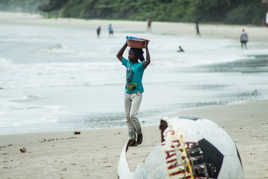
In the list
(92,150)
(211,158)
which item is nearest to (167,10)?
(92,150)

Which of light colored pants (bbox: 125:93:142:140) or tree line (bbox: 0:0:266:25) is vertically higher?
light colored pants (bbox: 125:93:142:140)

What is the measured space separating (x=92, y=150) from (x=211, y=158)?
4.24 m

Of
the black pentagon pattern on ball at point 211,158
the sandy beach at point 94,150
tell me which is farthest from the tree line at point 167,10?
the black pentagon pattern on ball at point 211,158

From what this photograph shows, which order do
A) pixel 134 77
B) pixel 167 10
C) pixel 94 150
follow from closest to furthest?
pixel 134 77 < pixel 94 150 < pixel 167 10

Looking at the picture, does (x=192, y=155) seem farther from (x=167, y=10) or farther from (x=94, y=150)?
(x=167, y=10)

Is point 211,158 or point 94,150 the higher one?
point 211,158

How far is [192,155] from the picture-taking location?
4.54 m

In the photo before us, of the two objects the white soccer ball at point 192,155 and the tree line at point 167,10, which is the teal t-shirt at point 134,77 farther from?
the tree line at point 167,10

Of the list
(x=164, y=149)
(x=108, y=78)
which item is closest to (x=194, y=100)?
(x=108, y=78)

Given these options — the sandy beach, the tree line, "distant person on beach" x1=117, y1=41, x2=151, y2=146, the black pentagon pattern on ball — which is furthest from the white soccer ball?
the tree line

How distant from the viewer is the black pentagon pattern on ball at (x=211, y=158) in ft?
15.0

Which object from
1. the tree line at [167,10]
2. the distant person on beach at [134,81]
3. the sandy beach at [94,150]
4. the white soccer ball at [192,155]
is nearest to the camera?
the white soccer ball at [192,155]

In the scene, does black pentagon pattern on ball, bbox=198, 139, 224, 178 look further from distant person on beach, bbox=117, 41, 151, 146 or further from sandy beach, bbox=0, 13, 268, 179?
distant person on beach, bbox=117, 41, 151, 146

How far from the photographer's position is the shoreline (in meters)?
Answer: 7.04
